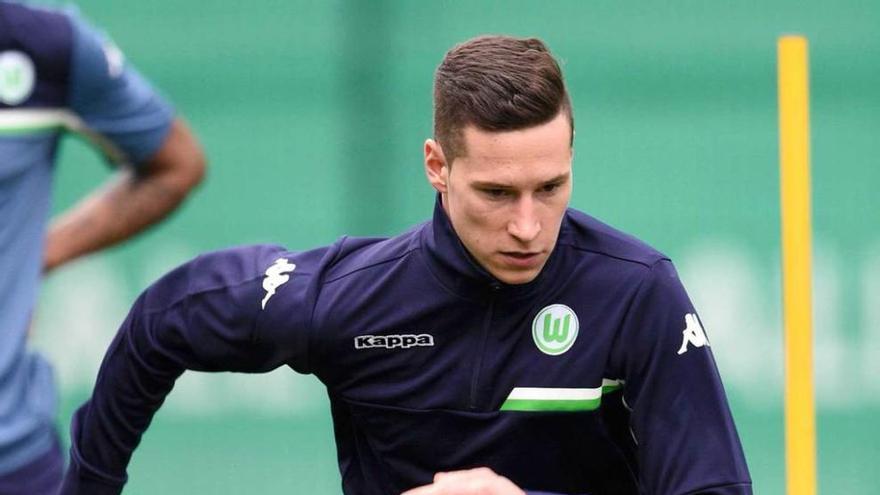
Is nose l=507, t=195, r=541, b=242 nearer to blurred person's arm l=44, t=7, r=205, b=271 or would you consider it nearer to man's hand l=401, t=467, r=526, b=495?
man's hand l=401, t=467, r=526, b=495

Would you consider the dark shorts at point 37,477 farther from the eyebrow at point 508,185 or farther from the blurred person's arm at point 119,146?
the eyebrow at point 508,185

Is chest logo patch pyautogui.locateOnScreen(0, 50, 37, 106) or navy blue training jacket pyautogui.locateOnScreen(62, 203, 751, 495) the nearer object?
navy blue training jacket pyautogui.locateOnScreen(62, 203, 751, 495)

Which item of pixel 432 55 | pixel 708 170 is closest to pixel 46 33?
pixel 432 55

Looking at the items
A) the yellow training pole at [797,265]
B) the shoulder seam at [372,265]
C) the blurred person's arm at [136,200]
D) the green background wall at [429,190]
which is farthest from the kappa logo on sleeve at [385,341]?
the green background wall at [429,190]

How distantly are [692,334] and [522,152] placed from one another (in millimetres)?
428

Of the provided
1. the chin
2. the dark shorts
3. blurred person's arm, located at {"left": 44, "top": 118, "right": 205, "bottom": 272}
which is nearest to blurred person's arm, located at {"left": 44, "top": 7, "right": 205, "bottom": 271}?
blurred person's arm, located at {"left": 44, "top": 118, "right": 205, "bottom": 272}

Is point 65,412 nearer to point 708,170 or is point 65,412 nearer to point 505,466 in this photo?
point 708,170

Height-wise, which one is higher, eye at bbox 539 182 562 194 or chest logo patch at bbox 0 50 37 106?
chest logo patch at bbox 0 50 37 106

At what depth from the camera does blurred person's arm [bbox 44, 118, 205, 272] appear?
172 inches

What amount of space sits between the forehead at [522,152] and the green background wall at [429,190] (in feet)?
8.92

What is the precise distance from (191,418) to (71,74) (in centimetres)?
233

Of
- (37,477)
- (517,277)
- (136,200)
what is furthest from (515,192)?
(136,200)

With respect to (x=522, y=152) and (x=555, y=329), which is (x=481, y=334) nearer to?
(x=555, y=329)

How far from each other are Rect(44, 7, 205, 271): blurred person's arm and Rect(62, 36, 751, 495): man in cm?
67
